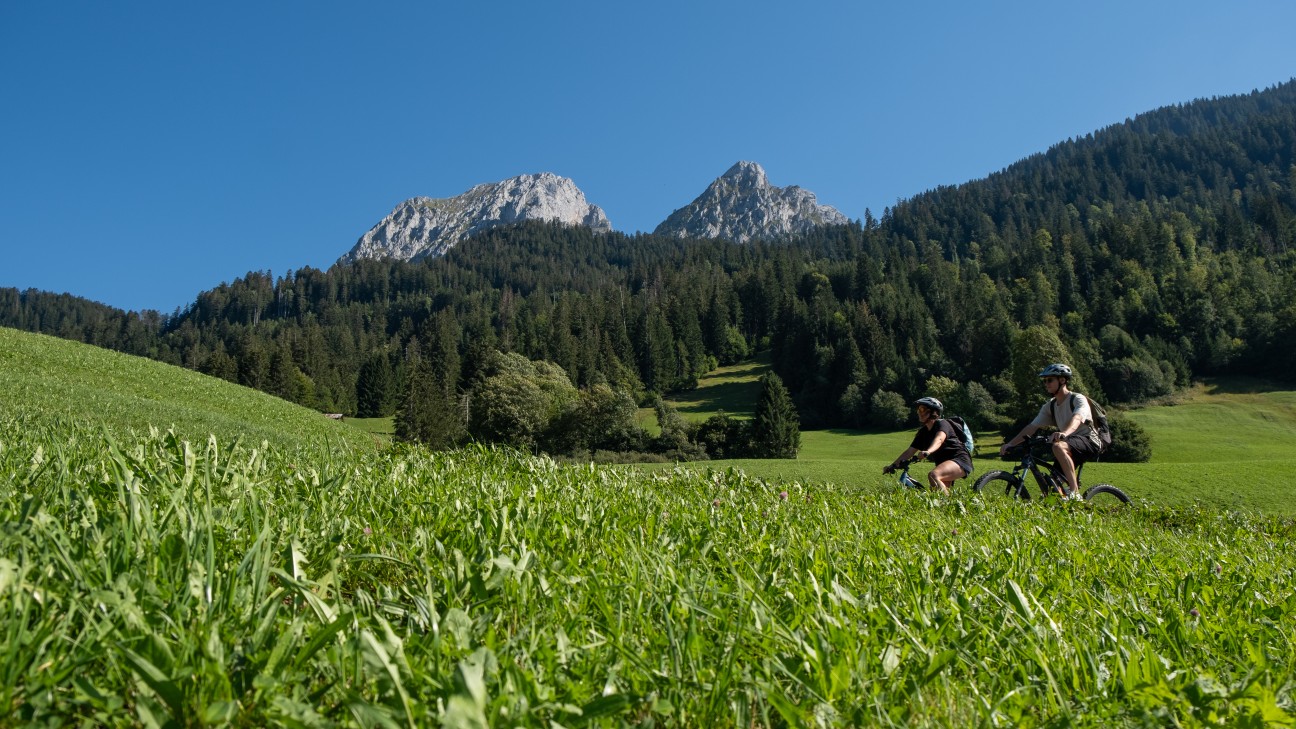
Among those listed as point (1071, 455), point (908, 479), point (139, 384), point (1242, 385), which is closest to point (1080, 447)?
point (1071, 455)

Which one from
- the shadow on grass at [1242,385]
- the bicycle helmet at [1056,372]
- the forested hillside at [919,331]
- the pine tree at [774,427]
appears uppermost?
the forested hillside at [919,331]

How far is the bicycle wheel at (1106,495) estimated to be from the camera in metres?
11.4

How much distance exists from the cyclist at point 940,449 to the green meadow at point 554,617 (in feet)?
21.0

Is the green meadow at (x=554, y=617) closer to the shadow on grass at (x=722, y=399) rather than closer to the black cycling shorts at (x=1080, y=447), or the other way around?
the black cycling shorts at (x=1080, y=447)

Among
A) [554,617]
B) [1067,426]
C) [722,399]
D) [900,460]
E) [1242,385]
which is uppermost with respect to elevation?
[1242,385]

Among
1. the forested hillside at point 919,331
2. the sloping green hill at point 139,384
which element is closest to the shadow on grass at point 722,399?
the forested hillside at point 919,331

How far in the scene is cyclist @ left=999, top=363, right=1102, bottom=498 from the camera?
36.1 ft

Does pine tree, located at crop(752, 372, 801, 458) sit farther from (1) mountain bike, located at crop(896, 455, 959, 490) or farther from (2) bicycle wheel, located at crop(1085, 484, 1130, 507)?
(1) mountain bike, located at crop(896, 455, 959, 490)

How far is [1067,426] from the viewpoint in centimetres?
1130

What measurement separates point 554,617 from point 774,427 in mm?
74151

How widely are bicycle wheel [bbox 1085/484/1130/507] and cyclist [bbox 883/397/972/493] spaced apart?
2.14 m

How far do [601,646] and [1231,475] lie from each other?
21236mm

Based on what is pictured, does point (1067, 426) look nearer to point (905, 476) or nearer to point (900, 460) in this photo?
point (905, 476)

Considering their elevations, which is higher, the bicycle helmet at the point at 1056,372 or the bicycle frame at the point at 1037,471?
the bicycle helmet at the point at 1056,372
